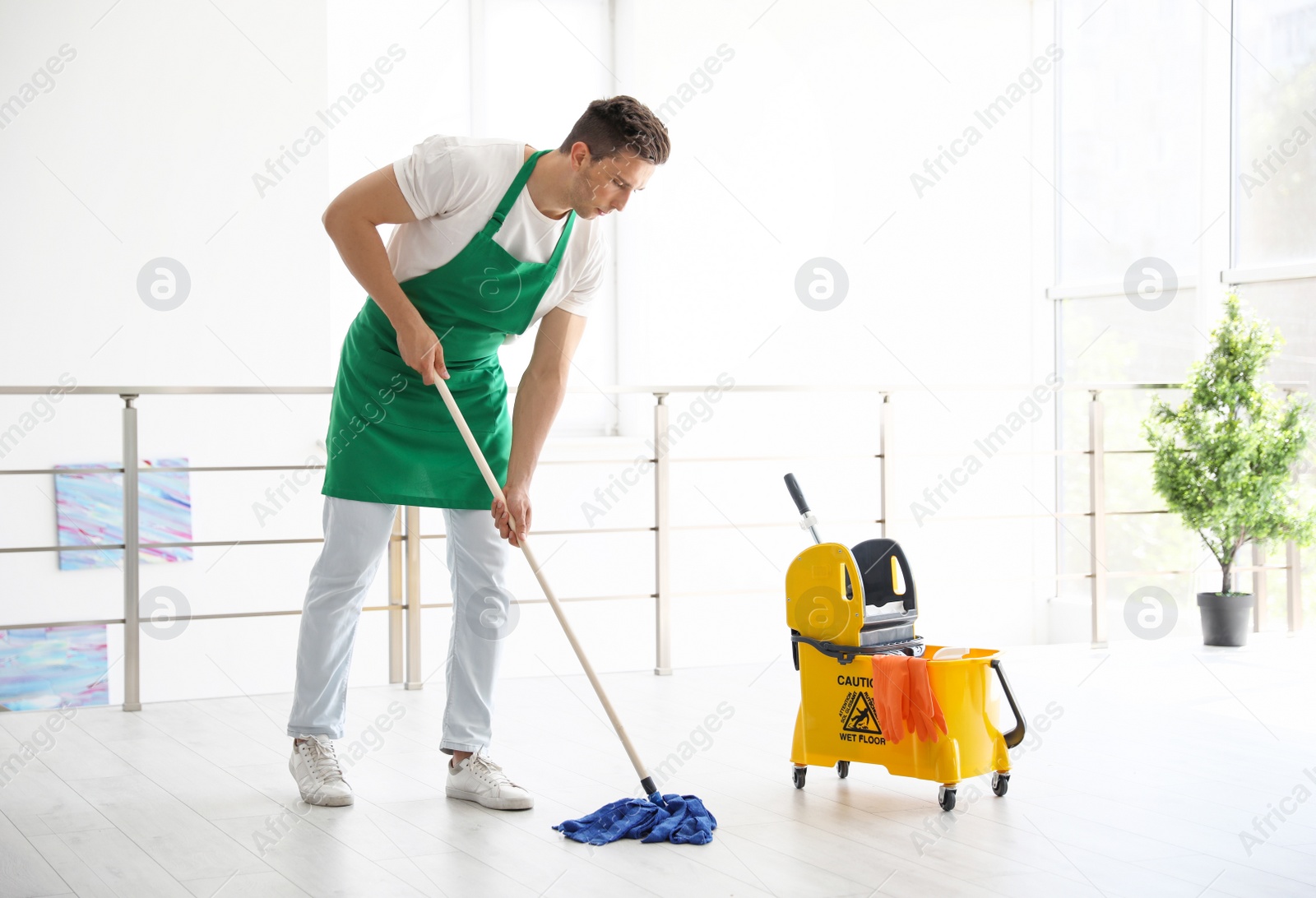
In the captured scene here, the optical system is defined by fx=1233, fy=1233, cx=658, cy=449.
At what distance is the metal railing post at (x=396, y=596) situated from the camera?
3279 mm

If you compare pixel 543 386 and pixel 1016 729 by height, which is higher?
pixel 543 386

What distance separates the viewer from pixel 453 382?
6.74 ft

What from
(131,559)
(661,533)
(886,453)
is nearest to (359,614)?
(131,559)

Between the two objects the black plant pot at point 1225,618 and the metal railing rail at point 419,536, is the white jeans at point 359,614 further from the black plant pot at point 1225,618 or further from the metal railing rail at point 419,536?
the black plant pot at point 1225,618

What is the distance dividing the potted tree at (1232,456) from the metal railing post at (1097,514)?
29 cm

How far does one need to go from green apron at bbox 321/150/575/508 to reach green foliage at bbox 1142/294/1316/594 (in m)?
2.61

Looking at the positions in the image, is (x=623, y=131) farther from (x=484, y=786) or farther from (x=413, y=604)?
(x=413, y=604)

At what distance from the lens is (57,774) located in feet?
7.50

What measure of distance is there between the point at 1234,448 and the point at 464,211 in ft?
9.20

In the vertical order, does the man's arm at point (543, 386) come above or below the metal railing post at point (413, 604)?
above

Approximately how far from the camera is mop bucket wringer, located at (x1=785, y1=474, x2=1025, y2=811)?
1959 mm

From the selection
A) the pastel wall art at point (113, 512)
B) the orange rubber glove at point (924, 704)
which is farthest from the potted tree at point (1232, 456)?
the pastel wall art at point (113, 512)

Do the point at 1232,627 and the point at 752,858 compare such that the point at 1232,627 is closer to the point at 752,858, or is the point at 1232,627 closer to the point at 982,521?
the point at 982,521

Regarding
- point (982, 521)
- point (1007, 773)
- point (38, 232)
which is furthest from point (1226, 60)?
point (38, 232)
